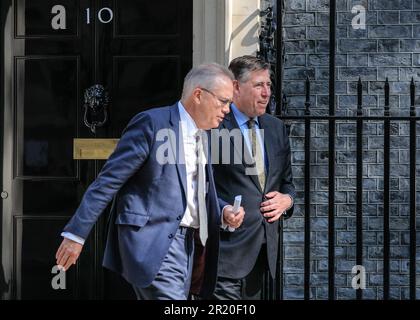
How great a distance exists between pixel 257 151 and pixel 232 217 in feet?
1.97

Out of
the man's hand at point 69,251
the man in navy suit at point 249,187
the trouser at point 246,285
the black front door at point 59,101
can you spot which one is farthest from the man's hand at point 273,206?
the black front door at point 59,101

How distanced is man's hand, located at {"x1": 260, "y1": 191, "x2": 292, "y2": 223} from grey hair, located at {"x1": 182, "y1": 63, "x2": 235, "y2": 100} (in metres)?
0.76

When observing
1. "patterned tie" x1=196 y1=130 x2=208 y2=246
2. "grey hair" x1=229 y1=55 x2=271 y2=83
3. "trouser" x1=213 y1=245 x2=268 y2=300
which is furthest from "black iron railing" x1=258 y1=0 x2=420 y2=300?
"patterned tie" x1=196 y1=130 x2=208 y2=246

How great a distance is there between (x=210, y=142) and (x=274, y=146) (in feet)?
1.26

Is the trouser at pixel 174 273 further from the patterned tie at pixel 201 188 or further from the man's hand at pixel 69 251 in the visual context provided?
the man's hand at pixel 69 251

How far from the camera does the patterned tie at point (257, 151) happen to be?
486 cm

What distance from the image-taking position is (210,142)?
15.6 feet

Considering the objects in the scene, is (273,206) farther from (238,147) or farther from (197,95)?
(197,95)

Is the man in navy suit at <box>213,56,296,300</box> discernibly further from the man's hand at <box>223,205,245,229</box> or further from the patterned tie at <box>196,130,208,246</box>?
the patterned tie at <box>196,130,208,246</box>

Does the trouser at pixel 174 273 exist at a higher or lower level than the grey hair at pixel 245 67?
lower

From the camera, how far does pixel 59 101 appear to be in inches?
248

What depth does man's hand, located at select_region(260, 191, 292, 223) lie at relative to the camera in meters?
4.75
